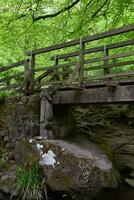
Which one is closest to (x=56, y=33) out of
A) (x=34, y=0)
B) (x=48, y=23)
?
(x=48, y=23)

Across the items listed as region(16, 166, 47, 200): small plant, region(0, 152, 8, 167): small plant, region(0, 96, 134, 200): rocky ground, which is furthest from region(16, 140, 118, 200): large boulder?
region(0, 152, 8, 167): small plant

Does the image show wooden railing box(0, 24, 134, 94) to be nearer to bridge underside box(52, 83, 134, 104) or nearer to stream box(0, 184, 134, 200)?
bridge underside box(52, 83, 134, 104)

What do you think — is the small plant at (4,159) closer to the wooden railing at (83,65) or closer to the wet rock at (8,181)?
the wet rock at (8,181)

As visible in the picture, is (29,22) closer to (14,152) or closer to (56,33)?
(56,33)

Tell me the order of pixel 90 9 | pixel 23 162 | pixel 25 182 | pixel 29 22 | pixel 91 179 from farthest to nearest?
pixel 29 22 → pixel 90 9 → pixel 23 162 → pixel 25 182 → pixel 91 179

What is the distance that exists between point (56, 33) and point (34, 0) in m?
2.06

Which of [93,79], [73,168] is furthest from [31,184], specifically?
[93,79]

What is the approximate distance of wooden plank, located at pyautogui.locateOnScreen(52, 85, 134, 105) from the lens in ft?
28.3

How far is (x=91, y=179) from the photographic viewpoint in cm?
845

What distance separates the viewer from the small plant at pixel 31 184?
29.2 feet

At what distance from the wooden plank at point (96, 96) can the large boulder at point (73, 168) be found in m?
1.33

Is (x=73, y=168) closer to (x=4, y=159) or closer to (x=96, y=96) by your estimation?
(x=96, y=96)

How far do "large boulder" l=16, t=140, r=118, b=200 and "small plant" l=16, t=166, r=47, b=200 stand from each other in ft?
0.71

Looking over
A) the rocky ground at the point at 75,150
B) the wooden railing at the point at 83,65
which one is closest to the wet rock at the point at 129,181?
the rocky ground at the point at 75,150
